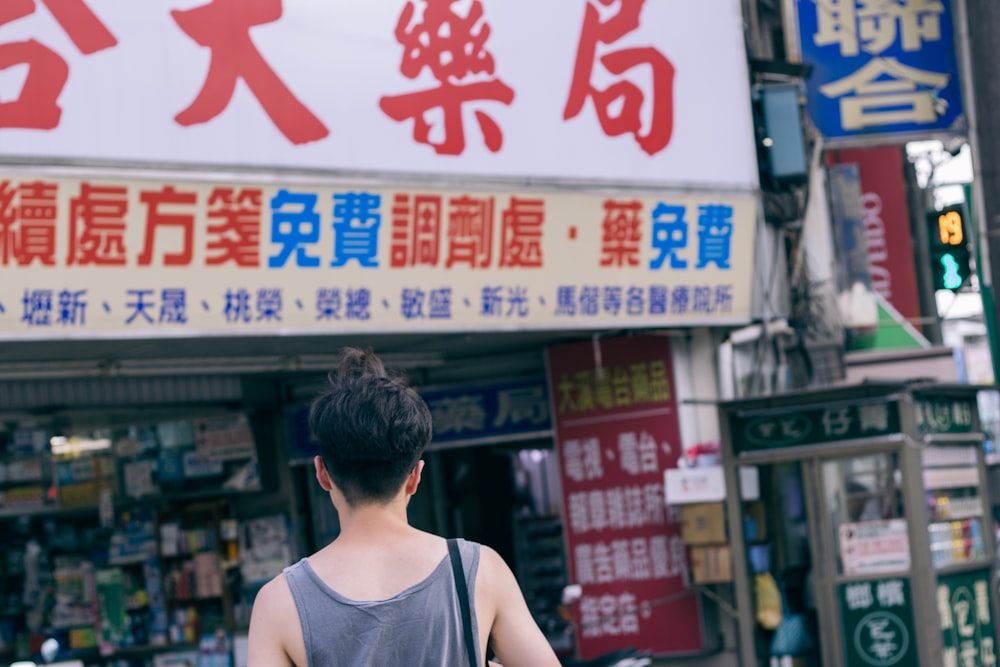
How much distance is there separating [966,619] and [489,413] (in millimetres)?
4575

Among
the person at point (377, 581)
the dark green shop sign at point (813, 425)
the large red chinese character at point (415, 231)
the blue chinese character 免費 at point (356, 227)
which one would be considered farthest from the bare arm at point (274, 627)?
the dark green shop sign at point (813, 425)

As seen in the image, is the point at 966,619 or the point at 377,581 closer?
the point at 377,581

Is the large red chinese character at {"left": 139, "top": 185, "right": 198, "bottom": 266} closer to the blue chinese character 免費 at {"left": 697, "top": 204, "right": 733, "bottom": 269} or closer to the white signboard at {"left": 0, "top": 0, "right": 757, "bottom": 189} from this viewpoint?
the white signboard at {"left": 0, "top": 0, "right": 757, "bottom": 189}

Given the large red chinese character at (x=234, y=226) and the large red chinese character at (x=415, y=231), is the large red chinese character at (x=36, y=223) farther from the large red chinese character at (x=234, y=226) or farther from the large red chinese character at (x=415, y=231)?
the large red chinese character at (x=415, y=231)

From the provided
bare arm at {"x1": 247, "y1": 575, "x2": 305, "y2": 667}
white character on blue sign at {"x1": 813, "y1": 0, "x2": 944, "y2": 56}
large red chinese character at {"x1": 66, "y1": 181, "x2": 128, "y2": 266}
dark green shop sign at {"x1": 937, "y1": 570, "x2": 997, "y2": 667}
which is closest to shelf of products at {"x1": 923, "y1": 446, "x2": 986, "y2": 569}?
dark green shop sign at {"x1": 937, "y1": 570, "x2": 997, "y2": 667}

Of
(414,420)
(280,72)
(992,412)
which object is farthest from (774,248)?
(992,412)

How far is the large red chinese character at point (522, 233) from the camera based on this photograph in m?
11.7

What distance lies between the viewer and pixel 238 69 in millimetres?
10539

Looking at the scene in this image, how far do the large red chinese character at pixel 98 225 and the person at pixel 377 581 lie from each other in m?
6.81

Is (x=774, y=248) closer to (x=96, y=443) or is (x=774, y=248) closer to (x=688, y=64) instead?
(x=688, y=64)

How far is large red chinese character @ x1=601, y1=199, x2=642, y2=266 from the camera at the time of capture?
1225 cm

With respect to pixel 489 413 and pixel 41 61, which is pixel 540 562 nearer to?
pixel 489 413

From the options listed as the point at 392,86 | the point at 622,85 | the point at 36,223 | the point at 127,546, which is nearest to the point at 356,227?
the point at 392,86

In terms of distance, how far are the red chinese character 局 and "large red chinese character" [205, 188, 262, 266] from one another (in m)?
1.20
